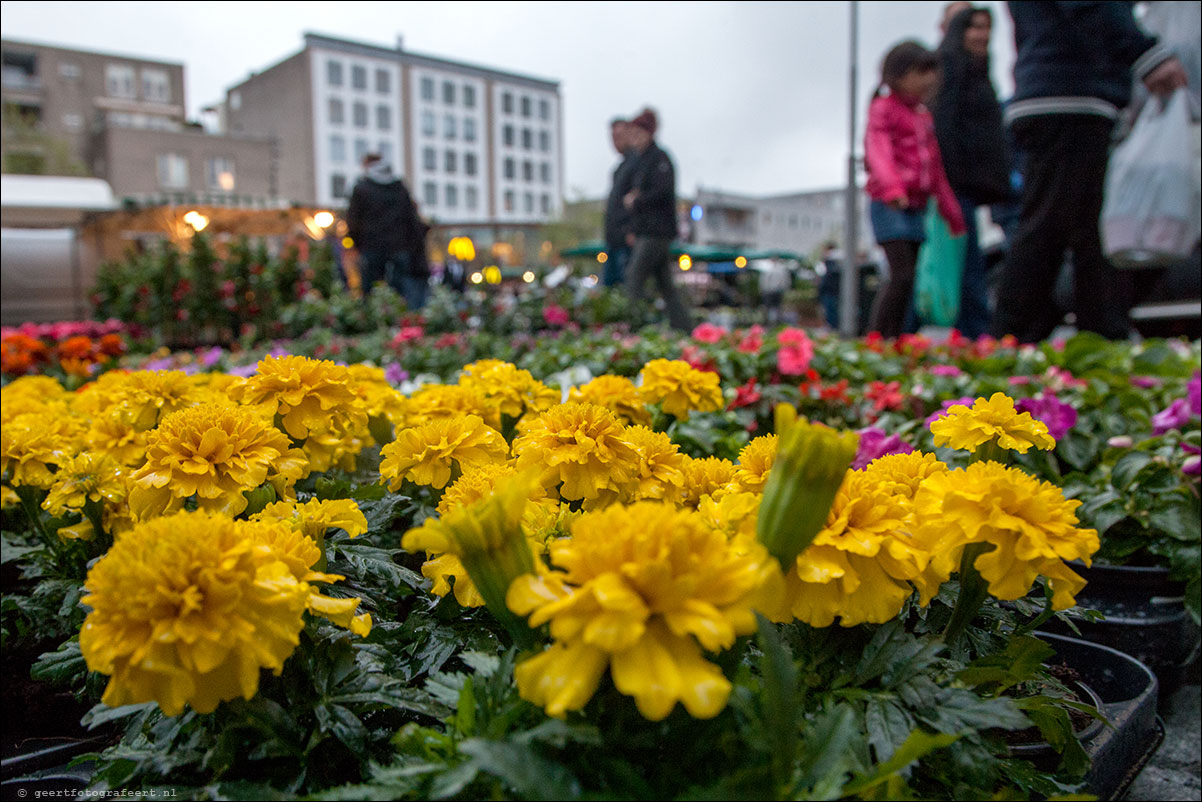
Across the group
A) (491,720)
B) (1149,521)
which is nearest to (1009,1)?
(1149,521)

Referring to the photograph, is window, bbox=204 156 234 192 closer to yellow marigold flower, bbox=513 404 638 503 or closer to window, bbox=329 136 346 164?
window, bbox=329 136 346 164

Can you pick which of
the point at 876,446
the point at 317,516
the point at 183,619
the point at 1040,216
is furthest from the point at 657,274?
the point at 183,619

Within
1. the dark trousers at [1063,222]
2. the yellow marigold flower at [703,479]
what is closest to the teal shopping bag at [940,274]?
the dark trousers at [1063,222]

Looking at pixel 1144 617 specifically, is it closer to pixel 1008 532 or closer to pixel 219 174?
pixel 1008 532

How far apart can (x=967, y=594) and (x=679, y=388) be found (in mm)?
821

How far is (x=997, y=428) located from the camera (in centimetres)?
95

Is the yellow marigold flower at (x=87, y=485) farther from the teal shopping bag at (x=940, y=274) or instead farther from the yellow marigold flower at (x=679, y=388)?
the teal shopping bag at (x=940, y=274)

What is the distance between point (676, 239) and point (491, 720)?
22.6 feet

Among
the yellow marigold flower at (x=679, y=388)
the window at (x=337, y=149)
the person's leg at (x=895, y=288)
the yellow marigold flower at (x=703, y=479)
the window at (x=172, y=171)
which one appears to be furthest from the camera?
the window at (x=337, y=149)

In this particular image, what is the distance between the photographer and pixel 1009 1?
404 centimetres

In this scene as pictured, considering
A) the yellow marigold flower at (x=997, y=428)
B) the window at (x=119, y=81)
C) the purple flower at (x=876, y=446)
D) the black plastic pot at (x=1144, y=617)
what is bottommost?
the black plastic pot at (x=1144, y=617)

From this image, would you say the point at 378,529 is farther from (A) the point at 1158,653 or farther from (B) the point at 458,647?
(A) the point at 1158,653

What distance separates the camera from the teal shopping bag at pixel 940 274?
16.3 ft

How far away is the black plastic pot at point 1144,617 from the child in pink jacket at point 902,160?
313 centimetres
